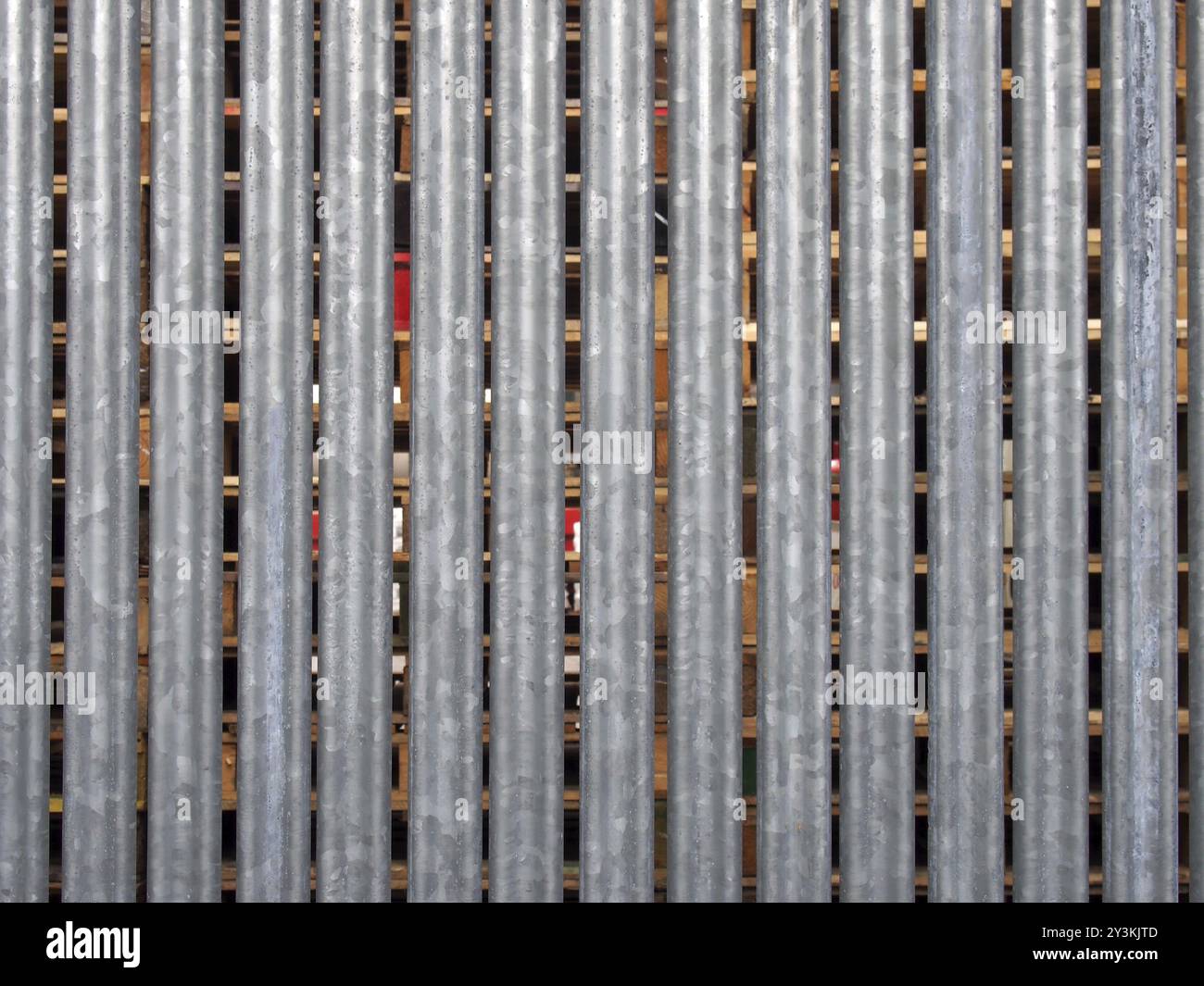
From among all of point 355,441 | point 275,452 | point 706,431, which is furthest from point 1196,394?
point 275,452

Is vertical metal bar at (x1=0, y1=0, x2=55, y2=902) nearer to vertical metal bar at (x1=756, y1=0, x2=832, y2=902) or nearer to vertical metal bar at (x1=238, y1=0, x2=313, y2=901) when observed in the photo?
vertical metal bar at (x1=238, y1=0, x2=313, y2=901)

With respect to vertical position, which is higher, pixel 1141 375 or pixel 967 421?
pixel 1141 375

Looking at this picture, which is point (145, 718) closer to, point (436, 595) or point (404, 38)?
point (436, 595)

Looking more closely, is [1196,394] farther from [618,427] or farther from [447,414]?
[447,414]

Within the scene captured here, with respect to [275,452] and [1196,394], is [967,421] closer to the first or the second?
[1196,394]

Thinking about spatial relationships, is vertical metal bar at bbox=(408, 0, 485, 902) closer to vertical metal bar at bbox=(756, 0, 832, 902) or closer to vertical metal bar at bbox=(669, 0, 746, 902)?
vertical metal bar at bbox=(669, 0, 746, 902)

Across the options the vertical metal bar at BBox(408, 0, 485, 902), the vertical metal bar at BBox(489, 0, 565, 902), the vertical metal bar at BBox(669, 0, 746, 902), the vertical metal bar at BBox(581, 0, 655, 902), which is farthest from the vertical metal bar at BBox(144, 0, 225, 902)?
the vertical metal bar at BBox(669, 0, 746, 902)
